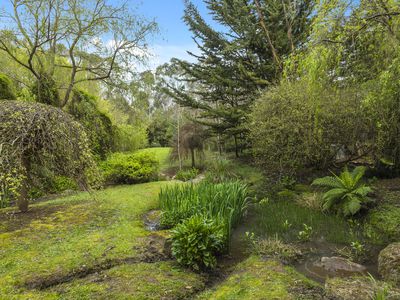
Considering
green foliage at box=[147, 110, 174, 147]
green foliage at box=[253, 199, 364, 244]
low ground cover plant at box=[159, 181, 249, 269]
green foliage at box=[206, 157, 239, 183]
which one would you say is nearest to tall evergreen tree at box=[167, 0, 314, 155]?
green foliage at box=[206, 157, 239, 183]

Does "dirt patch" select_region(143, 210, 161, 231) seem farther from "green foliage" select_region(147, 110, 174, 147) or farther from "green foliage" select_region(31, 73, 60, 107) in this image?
"green foliage" select_region(147, 110, 174, 147)

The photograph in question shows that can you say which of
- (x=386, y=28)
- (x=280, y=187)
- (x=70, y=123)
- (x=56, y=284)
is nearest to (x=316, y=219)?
(x=280, y=187)

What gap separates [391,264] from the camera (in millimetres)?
3537

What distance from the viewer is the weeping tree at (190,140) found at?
12883 mm

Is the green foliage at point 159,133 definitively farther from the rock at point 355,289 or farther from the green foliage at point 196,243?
the rock at point 355,289

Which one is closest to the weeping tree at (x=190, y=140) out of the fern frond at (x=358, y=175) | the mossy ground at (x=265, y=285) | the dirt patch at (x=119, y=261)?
the fern frond at (x=358, y=175)

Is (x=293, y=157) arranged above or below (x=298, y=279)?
above

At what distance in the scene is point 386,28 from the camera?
5.64 meters

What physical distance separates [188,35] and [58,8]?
6.33m

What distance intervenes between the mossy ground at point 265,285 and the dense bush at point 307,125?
486 cm

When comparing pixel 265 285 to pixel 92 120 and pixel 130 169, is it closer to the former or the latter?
pixel 130 169

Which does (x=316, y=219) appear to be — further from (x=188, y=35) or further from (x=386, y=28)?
(x=188, y=35)

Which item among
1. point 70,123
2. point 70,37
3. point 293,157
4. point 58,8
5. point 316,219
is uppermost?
point 58,8

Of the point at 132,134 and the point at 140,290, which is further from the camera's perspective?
the point at 132,134
